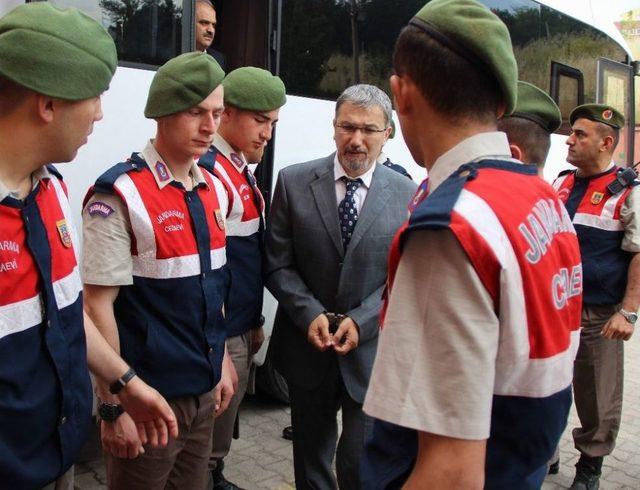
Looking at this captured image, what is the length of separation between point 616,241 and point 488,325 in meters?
2.94

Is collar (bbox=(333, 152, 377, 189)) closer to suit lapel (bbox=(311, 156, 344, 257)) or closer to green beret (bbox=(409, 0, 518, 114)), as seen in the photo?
suit lapel (bbox=(311, 156, 344, 257))

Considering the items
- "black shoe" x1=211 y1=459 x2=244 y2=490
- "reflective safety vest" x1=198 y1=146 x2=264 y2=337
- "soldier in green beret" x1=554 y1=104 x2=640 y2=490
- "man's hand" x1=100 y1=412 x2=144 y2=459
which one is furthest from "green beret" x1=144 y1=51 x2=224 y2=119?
"soldier in green beret" x1=554 y1=104 x2=640 y2=490

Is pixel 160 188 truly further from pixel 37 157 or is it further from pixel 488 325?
pixel 488 325

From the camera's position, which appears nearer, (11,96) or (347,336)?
(11,96)

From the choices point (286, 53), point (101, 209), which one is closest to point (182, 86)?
→ point (101, 209)

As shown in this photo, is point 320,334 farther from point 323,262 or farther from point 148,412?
point 148,412

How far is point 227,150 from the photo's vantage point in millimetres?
3189

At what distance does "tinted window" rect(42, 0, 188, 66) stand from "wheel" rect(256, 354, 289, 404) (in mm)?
2104

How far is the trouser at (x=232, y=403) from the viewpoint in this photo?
10.4ft

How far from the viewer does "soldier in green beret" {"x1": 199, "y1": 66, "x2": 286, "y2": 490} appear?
304 cm

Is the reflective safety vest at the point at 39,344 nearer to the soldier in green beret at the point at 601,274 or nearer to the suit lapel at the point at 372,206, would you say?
the suit lapel at the point at 372,206

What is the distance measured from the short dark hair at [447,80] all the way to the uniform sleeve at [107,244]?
118cm

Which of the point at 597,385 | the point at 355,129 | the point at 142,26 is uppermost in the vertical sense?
the point at 142,26

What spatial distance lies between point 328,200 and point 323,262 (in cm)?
27
